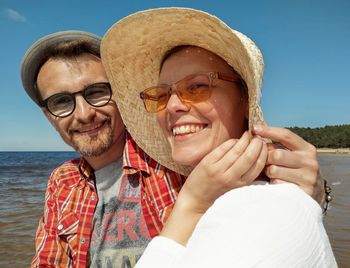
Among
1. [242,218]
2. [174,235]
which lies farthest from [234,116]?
[242,218]

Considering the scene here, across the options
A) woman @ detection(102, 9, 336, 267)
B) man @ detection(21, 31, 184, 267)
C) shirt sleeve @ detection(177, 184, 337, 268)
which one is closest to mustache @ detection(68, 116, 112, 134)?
man @ detection(21, 31, 184, 267)

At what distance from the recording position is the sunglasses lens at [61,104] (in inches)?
117

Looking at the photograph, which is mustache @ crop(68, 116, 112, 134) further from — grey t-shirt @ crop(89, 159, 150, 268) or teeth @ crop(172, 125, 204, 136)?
teeth @ crop(172, 125, 204, 136)

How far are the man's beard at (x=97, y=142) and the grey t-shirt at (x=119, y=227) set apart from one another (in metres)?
0.28

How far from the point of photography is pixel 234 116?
2.07m

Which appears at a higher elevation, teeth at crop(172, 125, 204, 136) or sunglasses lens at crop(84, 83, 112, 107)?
sunglasses lens at crop(84, 83, 112, 107)

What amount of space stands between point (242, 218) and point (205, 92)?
0.93 meters

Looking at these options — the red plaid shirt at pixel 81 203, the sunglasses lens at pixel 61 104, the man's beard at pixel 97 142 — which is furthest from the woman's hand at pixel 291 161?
the sunglasses lens at pixel 61 104

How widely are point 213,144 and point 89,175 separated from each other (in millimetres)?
1444

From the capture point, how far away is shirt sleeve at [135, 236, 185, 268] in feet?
5.03

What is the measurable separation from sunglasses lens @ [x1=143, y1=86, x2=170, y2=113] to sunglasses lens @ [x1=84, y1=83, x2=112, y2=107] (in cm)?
68

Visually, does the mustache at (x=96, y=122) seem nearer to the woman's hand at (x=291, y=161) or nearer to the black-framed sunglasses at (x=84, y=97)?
the black-framed sunglasses at (x=84, y=97)

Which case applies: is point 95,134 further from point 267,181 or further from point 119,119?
point 267,181

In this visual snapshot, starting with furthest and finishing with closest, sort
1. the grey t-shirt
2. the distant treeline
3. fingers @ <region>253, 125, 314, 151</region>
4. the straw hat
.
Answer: the distant treeline → the grey t-shirt → the straw hat → fingers @ <region>253, 125, 314, 151</region>
